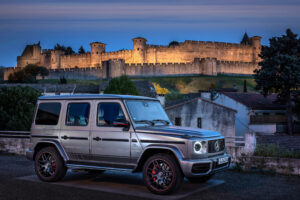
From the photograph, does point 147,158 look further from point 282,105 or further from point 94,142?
point 282,105

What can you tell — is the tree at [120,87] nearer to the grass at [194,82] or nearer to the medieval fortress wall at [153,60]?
the grass at [194,82]

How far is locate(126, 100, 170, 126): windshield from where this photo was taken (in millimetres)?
8727

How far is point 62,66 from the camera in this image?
124625mm

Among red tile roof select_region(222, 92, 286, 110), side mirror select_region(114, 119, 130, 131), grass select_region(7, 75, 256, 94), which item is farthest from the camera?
grass select_region(7, 75, 256, 94)

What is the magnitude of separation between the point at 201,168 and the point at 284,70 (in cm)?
Answer: 4094

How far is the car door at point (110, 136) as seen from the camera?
8.50 meters

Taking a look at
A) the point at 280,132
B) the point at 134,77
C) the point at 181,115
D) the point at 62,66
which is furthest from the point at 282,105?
the point at 62,66

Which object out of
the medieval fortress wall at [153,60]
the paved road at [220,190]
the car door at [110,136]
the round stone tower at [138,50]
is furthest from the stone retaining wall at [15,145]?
the round stone tower at [138,50]

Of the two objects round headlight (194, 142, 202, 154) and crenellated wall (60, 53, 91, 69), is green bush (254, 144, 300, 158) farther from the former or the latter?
crenellated wall (60, 53, 91, 69)

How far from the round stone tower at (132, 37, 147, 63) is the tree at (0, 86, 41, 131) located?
263 ft

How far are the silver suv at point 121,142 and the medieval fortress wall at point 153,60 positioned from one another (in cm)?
9369

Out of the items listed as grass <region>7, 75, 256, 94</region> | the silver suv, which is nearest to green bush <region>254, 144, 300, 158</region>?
the silver suv

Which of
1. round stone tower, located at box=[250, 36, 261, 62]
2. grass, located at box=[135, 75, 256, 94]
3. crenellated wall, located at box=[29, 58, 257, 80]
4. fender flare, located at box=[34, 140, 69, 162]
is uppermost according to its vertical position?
round stone tower, located at box=[250, 36, 261, 62]

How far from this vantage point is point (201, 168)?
7.82 metres
